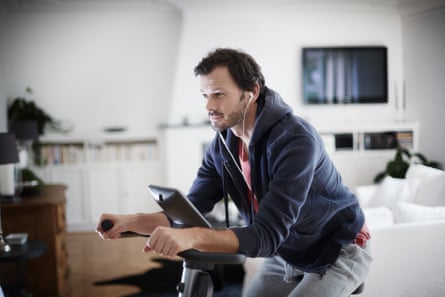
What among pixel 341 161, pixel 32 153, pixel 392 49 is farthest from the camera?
pixel 32 153

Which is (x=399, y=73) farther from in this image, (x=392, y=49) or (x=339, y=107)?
(x=339, y=107)

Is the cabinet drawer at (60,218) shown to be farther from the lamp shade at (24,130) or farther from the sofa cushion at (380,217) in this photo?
the sofa cushion at (380,217)

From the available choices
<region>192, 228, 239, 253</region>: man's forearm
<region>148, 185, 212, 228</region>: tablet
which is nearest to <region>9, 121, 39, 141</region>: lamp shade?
<region>148, 185, 212, 228</region>: tablet

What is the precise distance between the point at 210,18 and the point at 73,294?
3.17 metres

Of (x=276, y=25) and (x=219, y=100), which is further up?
(x=276, y=25)

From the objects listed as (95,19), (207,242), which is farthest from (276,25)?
(207,242)

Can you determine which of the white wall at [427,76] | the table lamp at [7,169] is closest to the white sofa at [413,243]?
the white wall at [427,76]

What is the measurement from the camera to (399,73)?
223 centimetres

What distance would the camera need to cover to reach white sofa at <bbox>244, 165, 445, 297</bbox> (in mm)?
1997

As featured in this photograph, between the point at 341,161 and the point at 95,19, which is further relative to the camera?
the point at 95,19

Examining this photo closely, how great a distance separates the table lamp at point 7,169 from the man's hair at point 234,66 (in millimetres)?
1851

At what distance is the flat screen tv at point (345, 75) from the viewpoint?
2521 millimetres

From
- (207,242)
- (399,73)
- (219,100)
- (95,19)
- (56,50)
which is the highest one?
(95,19)

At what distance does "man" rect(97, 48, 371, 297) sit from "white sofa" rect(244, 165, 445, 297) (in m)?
0.63
